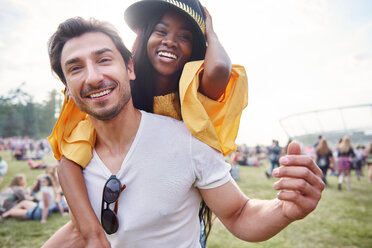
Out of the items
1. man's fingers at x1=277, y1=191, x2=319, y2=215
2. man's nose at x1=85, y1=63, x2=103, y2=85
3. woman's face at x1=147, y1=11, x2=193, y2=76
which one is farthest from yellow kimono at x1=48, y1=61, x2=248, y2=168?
man's fingers at x1=277, y1=191, x2=319, y2=215

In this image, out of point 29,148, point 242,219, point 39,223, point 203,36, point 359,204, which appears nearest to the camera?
point 242,219

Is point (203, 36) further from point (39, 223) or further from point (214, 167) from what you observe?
point (39, 223)

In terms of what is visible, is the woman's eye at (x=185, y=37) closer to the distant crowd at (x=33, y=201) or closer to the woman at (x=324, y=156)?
the distant crowd at (x=33, y=201)

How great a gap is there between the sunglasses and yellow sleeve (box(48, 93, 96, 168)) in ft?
1.04

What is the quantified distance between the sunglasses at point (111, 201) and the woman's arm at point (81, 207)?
10cm

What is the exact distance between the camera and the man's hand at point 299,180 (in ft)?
3.27

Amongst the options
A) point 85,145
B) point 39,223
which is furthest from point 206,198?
Answer: point 39,223

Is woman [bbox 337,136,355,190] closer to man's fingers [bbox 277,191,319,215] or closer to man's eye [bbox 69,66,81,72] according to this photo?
man's fingers [bbox 277,191,319,215]

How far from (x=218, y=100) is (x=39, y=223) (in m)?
6.19

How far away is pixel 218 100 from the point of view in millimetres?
1556

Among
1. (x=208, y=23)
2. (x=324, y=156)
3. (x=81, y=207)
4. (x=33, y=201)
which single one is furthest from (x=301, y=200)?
(x=324, y=156)

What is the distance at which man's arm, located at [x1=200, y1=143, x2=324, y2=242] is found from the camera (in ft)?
3.29

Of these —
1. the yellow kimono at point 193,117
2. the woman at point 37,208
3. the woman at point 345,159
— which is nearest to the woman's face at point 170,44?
the yellow kimono at point 193,117

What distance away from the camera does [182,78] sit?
4.82 ft
